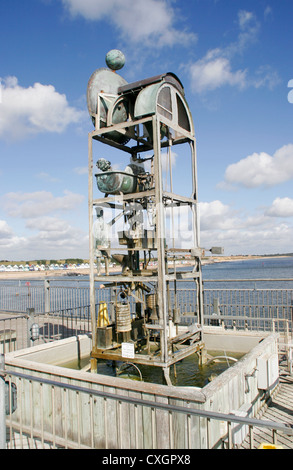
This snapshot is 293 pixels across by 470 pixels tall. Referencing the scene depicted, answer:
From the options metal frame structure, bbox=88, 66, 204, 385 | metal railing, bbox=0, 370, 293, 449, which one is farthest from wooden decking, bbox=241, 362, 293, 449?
metal frame structure, bbox=88, 66, 204, 385

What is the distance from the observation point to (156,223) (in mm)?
7625

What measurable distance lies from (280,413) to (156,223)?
13.8ft

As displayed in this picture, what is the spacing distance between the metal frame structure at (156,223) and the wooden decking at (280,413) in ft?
5.82

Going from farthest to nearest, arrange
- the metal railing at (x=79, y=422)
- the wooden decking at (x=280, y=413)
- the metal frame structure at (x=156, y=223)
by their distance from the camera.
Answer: the metal frame structure at (x=156, y=223) < the wooden decking at (x=280, y=413) < the metal railing at (x=79, y=422)

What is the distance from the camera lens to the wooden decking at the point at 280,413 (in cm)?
502

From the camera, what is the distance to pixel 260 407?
633 cm

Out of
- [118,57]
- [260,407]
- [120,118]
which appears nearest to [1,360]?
[260,407]

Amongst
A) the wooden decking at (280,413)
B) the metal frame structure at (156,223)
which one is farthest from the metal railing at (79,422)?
the metal frame structure at (156,223)

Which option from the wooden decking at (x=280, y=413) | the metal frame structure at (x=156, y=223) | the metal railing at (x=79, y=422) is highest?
the metal frame structure at (x=156, y=223)

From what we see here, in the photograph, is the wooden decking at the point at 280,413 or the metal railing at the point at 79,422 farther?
the wooden decking at the point at 280,413

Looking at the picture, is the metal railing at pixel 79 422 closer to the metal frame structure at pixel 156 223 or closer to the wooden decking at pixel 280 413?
the wooden decking at pixel 280 413

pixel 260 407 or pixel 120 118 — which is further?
pixel 120 118
